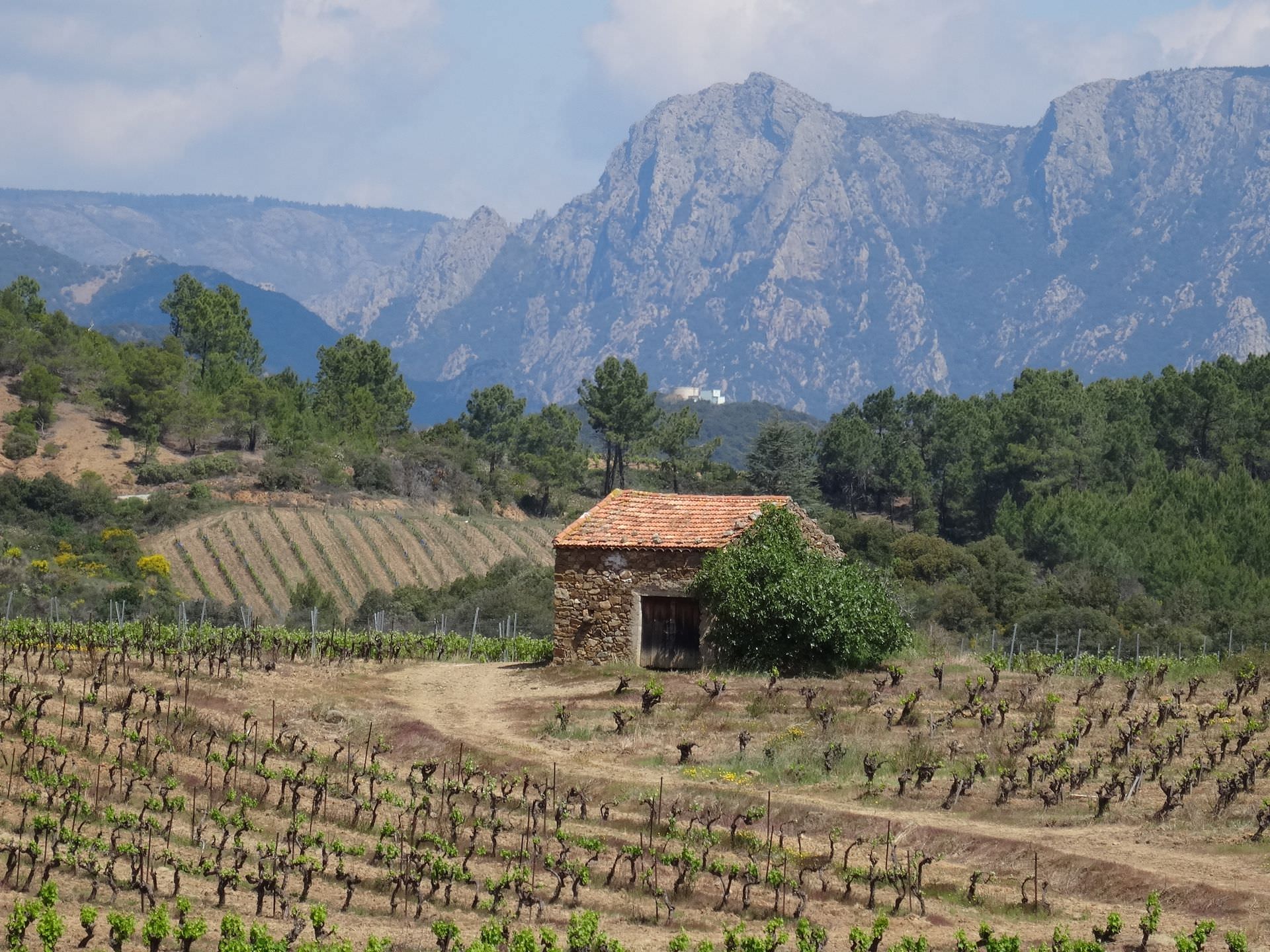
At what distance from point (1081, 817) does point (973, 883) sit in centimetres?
369

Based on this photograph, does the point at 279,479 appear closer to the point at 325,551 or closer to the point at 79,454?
→ the point at 79,454

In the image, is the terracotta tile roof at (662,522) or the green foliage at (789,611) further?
the terracotta tile roof at (662,522)

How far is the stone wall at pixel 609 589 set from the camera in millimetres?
29672

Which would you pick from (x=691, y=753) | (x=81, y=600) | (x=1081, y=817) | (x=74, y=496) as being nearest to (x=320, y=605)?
(x=81, y=600)

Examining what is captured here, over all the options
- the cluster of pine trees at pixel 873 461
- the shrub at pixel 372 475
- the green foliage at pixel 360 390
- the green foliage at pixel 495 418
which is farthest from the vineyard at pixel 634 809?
the green foliage at pixel 495 418

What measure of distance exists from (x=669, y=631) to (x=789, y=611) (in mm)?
2929

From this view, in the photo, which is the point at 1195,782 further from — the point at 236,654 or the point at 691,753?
the point at 236,654

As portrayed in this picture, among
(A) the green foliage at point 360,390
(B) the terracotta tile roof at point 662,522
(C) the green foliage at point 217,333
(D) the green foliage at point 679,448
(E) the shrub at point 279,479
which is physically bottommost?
(B) the terracotta tile roof at point 662,522

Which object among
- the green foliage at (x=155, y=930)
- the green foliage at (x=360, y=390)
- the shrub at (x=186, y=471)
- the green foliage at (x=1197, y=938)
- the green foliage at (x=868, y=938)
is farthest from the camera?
the green foliage at (x=360, y=390)

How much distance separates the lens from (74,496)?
202ft

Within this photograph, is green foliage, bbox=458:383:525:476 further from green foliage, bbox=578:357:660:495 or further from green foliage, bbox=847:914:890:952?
green foliage, bbox=847:914:890:952

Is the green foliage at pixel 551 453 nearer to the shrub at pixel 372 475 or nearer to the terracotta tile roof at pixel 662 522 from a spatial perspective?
the shrub at pixel 372 475

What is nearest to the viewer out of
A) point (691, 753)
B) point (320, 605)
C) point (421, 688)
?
point (691, 753)

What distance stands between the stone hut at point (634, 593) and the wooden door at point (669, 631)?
13 mm
